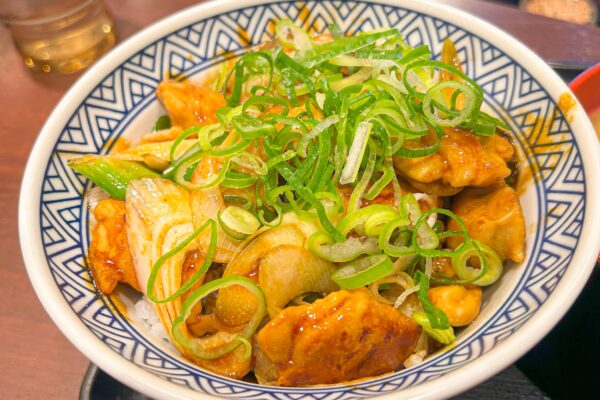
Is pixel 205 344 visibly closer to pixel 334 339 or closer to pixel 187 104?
pixel 334 339

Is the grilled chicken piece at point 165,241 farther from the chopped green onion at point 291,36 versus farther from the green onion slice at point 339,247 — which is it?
the chopped green onion at point 291,36

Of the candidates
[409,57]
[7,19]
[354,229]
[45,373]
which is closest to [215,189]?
[354,229]

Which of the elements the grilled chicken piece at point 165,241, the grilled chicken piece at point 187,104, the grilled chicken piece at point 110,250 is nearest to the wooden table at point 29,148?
the grilled chicken piece at point 110,250

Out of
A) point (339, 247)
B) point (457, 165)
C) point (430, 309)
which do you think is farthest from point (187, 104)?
point (430, 309)

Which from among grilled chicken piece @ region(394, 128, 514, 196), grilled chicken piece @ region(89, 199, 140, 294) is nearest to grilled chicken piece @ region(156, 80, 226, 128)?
grilled chicken piece @ region(89, 199, 140, 294)

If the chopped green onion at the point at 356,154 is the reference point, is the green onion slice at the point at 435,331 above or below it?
below

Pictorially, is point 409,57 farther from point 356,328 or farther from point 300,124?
point 356,328
